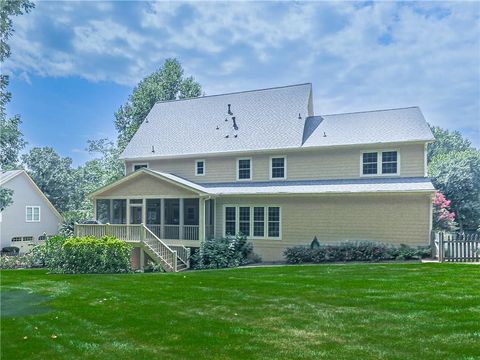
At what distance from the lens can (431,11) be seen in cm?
937

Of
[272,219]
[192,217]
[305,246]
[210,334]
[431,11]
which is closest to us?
[210,334]

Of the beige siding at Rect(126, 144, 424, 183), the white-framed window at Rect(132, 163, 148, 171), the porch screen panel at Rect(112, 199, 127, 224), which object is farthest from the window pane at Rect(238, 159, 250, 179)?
the porch screen panel at Rect(112, 199, 127, 224)

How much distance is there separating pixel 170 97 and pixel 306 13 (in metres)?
28.5

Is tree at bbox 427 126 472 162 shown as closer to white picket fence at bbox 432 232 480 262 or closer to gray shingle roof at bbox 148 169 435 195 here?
gray shingle roof at bbox 148 169 435 195

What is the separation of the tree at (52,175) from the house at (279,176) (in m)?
16.9

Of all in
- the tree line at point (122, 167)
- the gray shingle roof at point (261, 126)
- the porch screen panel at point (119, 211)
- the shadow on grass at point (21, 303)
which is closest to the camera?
the shadow on grass at point (21, 303)

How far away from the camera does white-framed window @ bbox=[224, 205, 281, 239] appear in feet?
62.0

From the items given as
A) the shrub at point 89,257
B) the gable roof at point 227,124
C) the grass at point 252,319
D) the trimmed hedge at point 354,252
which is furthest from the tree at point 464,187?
the shrub at point 89,257

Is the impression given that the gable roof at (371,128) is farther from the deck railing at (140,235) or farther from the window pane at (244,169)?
the deck railing at (140,235)

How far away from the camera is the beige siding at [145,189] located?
63.2ft

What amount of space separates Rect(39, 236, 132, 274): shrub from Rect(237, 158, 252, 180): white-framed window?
8.07 metres

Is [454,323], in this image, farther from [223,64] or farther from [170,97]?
[170,97]

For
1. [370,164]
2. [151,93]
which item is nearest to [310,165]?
[370,164]

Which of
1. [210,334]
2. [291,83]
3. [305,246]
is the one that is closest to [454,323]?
[210,334]
